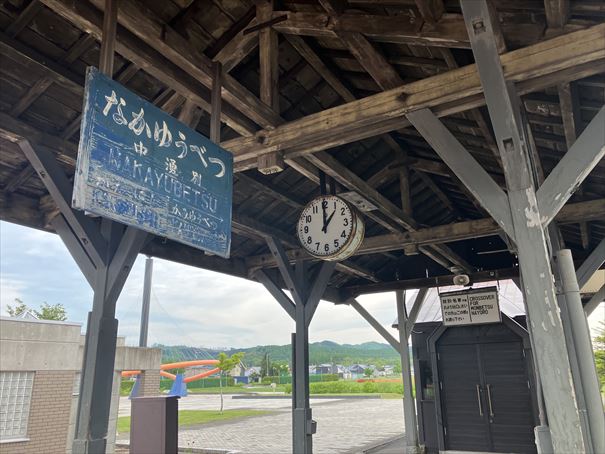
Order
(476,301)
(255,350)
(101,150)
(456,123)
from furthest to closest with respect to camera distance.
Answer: (255,350) < (476,301) < (456,123) < (101,150)

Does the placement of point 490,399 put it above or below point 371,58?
below

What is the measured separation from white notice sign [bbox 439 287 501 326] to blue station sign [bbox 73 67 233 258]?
735 cm

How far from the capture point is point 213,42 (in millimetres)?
3613

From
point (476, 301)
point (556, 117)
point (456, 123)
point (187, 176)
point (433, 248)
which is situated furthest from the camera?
point (476, 301)

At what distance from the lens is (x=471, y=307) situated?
8.97m

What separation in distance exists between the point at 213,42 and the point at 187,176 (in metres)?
1.60

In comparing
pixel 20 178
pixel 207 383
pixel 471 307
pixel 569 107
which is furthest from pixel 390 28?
pixel 207 383

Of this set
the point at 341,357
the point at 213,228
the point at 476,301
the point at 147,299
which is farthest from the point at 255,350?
the point at 213,228

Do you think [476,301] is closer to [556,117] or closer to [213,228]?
[556,117]

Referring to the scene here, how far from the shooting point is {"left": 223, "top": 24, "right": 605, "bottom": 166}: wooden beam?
2.57 metres

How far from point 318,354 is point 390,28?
4214 inches

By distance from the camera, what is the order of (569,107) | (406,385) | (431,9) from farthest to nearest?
1. (406,385)
2. (569,107)
3. (431,9)

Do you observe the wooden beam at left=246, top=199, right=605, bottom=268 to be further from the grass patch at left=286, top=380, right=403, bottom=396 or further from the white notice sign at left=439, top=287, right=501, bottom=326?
the grass patch at left=286, top=380, right=403, bottom=396

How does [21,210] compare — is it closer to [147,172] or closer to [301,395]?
[147,172]
